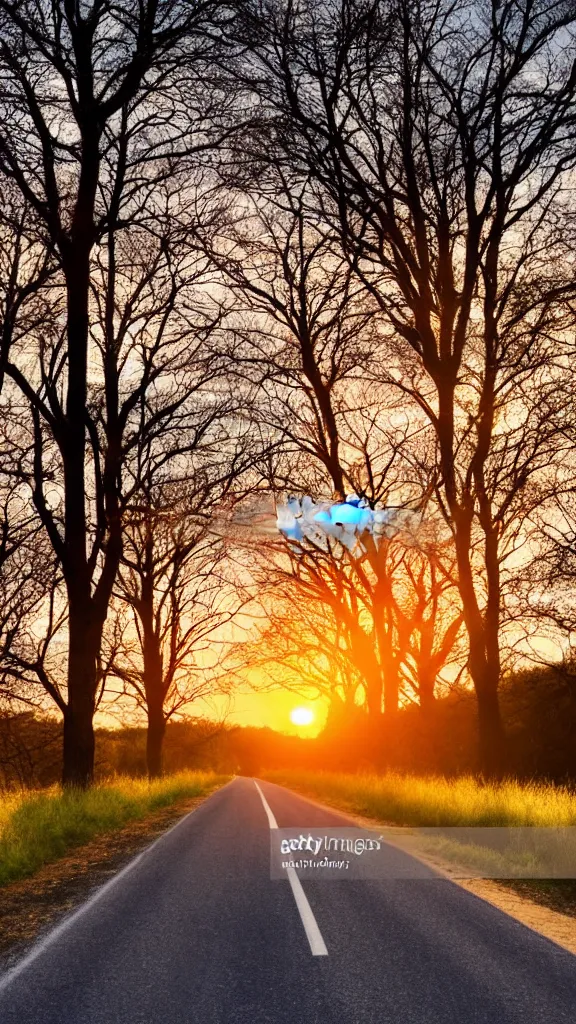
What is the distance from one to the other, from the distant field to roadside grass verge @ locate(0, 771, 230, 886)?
4.95m

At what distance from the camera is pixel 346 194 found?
52.0 ft

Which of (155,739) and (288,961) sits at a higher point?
(155,739)

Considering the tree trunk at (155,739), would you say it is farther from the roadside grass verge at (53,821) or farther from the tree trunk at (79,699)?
the tree trunk at (79,699)

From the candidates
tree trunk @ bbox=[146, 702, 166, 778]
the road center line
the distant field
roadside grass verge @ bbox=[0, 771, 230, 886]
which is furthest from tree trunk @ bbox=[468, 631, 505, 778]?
tree trunk @ bbox=[146, 702, 166, 778]

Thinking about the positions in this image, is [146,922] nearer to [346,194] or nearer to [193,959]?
[193,959]

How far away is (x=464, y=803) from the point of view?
1346 cm

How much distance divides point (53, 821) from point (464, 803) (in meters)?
6.44

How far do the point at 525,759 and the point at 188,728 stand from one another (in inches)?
1850

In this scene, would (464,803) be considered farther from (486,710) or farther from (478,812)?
(486,710)

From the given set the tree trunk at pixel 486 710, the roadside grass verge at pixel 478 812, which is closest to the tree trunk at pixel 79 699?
the roadside grass verge at pixel 478 812

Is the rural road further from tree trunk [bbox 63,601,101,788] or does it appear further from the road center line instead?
tree trunk [bbox 63,601,101,788]

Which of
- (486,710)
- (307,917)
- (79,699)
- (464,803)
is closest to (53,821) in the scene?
(79,699)

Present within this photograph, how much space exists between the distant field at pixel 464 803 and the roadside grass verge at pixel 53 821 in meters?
4.95

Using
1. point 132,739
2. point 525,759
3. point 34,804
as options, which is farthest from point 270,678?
point 132,739
